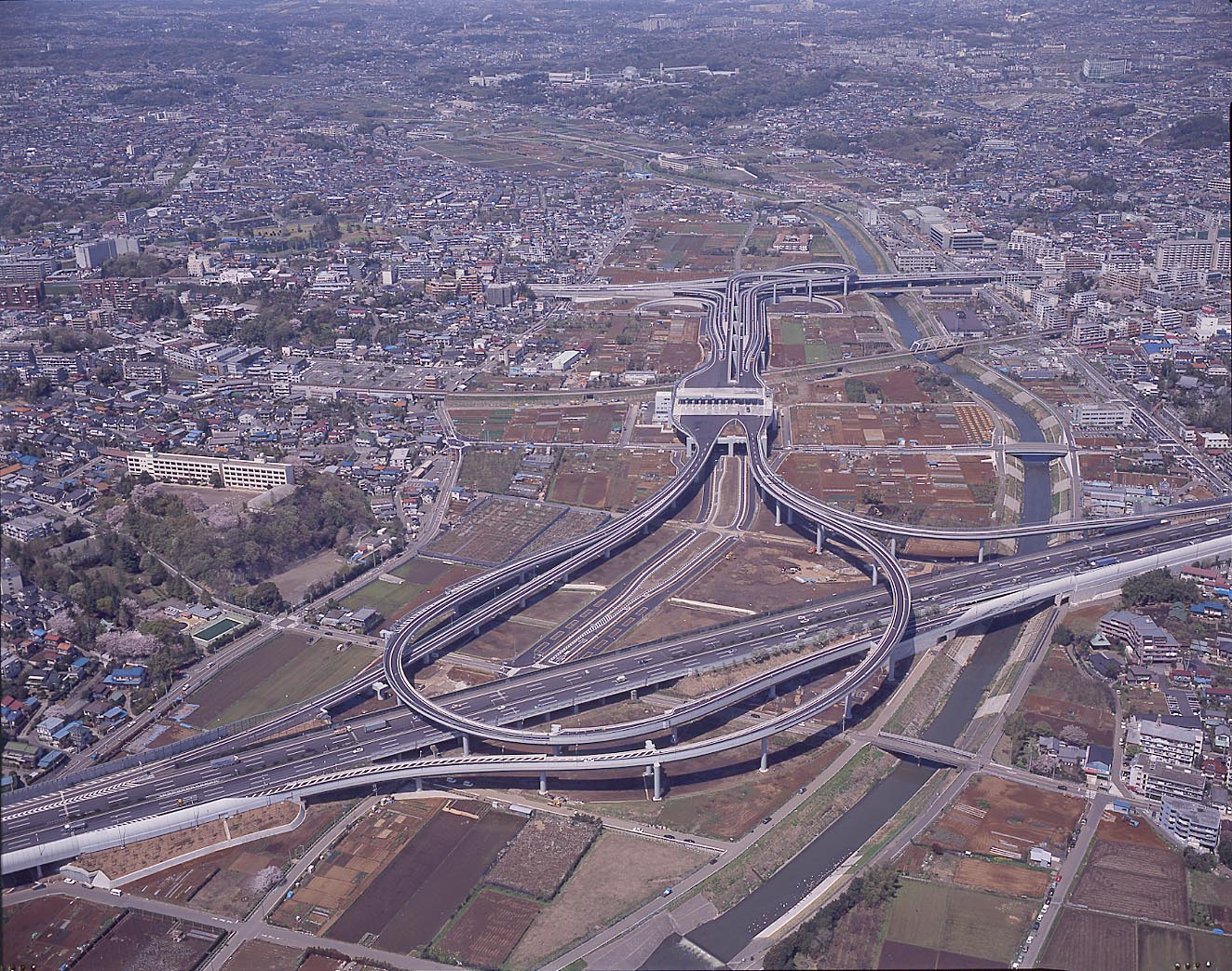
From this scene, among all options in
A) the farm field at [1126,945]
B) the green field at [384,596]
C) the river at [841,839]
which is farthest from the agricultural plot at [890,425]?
the farm field at [1126,945]

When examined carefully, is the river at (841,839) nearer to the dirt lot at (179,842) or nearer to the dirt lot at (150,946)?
the dirt lot at (150,946)

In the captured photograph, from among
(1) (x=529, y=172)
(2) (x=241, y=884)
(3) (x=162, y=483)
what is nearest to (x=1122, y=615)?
(2) (x=241, y=884)

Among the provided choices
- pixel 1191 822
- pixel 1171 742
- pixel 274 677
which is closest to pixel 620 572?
pixel 274 677

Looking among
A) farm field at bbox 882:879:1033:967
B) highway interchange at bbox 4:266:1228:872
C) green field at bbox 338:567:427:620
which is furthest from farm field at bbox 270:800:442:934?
farm field at bbox 882:879:1033:967

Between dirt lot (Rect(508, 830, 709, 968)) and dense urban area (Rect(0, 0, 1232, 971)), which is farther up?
dense urban area (Rect(0, 0, 1232, 971))

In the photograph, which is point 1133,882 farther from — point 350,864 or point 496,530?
point 496,530

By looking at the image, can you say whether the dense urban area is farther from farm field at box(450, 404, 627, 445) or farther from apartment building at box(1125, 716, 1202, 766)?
farm field at box(450, 404, 627, 445)
